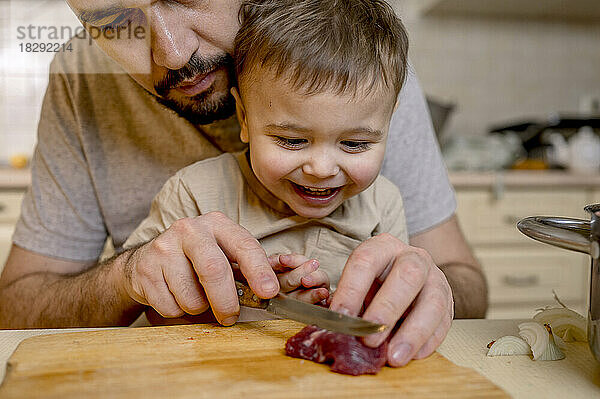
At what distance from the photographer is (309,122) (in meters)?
0.73

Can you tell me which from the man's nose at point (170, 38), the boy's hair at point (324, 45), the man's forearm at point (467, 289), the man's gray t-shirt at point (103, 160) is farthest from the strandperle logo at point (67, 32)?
the man's forearm at point (467, 289)

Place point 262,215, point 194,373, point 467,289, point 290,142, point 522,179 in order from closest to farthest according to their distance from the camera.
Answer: point 194,373 < point 290,142 < point 262,215 < point 467,289 < point 522,179

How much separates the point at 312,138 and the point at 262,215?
0.17 m

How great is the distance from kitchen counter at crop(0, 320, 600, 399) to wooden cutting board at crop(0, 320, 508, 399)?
38 mm

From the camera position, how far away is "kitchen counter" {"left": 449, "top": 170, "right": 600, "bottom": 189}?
212 cm

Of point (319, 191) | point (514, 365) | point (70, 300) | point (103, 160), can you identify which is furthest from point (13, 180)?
point (514, 365)

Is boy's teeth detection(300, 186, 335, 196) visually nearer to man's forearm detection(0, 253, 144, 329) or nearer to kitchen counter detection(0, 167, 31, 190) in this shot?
man's forearm detection(0, 253, 144, 329)

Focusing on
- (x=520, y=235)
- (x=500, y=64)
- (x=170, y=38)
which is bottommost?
(x=520, y=235)

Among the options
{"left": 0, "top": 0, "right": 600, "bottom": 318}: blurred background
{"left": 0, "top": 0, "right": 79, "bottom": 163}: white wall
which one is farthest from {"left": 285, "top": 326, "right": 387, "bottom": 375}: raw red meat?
{"left": 0, "top": 0, "right": 79, "bottom": 163}: white wall

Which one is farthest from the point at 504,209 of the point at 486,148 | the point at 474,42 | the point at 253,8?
the point at 253,8

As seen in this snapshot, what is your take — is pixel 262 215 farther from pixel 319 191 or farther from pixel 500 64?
pixel 500 64

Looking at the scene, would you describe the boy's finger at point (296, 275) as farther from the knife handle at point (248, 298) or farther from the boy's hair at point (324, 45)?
the boy's hair at point (324, 45)

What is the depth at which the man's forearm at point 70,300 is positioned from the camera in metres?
0.83

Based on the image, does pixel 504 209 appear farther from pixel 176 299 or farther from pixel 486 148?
pixel 176 299
